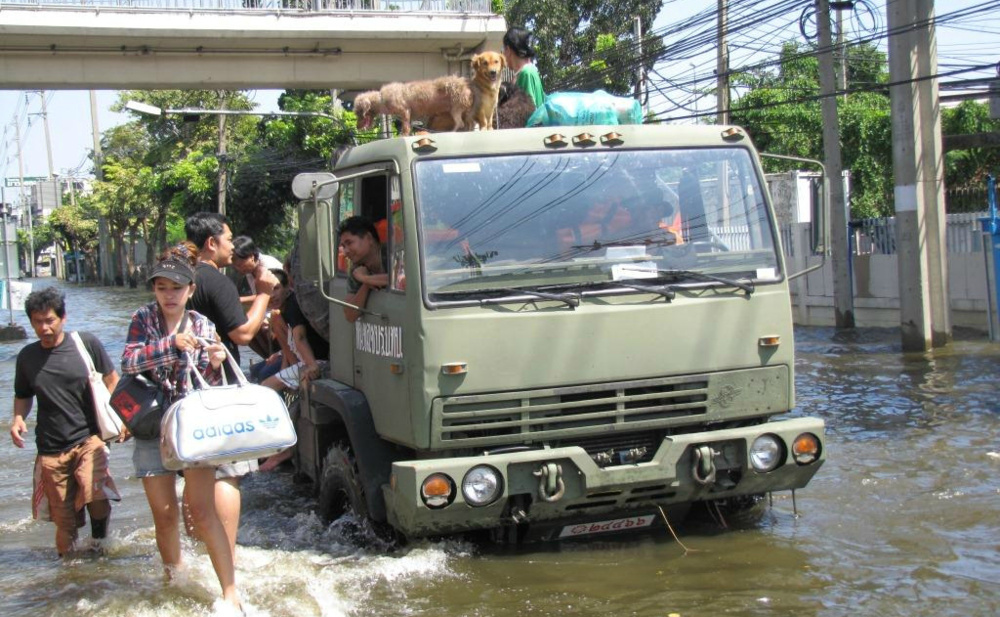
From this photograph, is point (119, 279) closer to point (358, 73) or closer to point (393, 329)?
point (358, 73)

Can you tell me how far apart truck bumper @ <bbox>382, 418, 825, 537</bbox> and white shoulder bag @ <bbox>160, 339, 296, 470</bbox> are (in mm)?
700

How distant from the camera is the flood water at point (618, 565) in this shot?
5.20 metres

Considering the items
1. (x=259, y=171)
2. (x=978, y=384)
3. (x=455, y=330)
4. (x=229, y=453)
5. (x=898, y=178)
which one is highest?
(x=259, y=171)

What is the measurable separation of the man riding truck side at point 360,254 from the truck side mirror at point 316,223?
4.6 inches

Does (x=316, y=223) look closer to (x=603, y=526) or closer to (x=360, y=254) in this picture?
(x=360, y=254)

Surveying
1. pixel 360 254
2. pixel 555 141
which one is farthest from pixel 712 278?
pixel 360 254

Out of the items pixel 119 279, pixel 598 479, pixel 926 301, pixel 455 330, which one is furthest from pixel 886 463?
pixel 119 279

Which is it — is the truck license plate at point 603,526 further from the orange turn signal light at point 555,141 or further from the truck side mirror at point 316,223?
the orange turn signal light at point 555,141

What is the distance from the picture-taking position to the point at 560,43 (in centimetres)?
3603

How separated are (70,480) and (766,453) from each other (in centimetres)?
382

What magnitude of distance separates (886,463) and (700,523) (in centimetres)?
251

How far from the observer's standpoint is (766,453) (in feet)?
18.2

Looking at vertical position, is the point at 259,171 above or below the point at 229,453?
above

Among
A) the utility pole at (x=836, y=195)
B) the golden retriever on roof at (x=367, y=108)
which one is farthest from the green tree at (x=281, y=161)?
the golden retriever on roof at (x=367, y=108)
